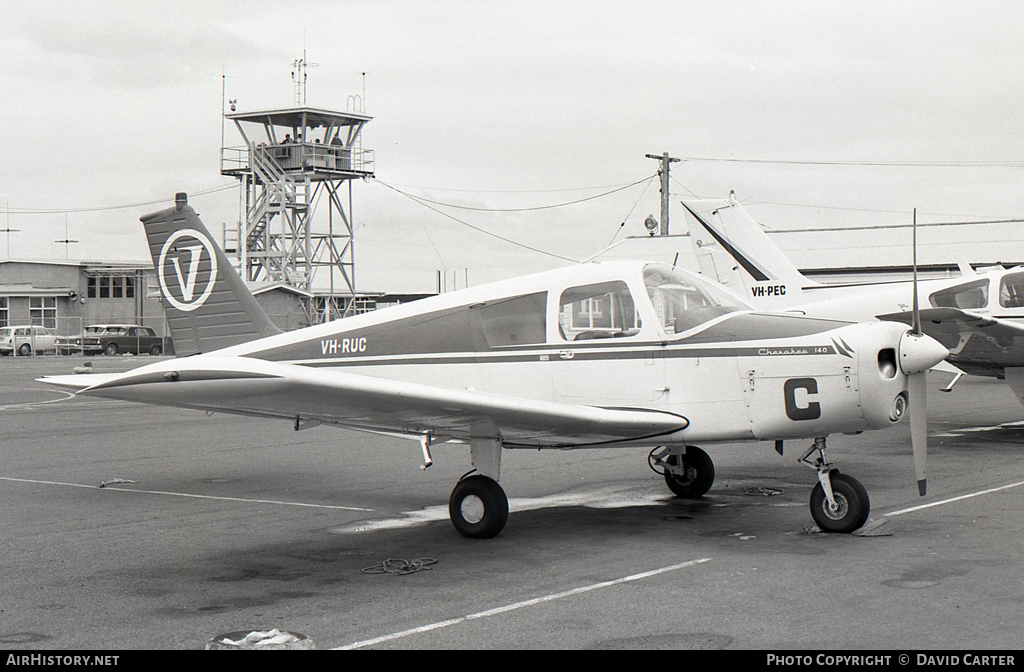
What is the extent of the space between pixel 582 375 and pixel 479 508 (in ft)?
4.32

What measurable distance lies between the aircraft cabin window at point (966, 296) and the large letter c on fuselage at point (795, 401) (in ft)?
32.4

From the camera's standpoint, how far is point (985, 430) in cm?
1491

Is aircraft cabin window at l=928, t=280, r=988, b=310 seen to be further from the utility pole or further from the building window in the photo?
the building window

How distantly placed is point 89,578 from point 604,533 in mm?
3660

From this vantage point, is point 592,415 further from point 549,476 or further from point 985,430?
point 985,430

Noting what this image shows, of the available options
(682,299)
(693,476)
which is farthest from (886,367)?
(693,476)

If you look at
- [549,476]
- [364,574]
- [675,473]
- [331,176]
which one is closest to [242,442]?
[549,476]

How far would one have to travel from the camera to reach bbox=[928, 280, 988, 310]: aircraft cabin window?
51.9ft

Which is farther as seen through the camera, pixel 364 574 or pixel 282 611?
pixel 364 574

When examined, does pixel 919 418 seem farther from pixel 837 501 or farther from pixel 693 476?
pixel 693 476

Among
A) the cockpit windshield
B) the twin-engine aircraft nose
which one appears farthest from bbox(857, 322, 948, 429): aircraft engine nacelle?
the cockpit windshield

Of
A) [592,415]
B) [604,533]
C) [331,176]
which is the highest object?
[331,176]

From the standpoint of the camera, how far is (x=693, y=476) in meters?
9.21

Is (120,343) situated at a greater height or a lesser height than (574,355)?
greater
